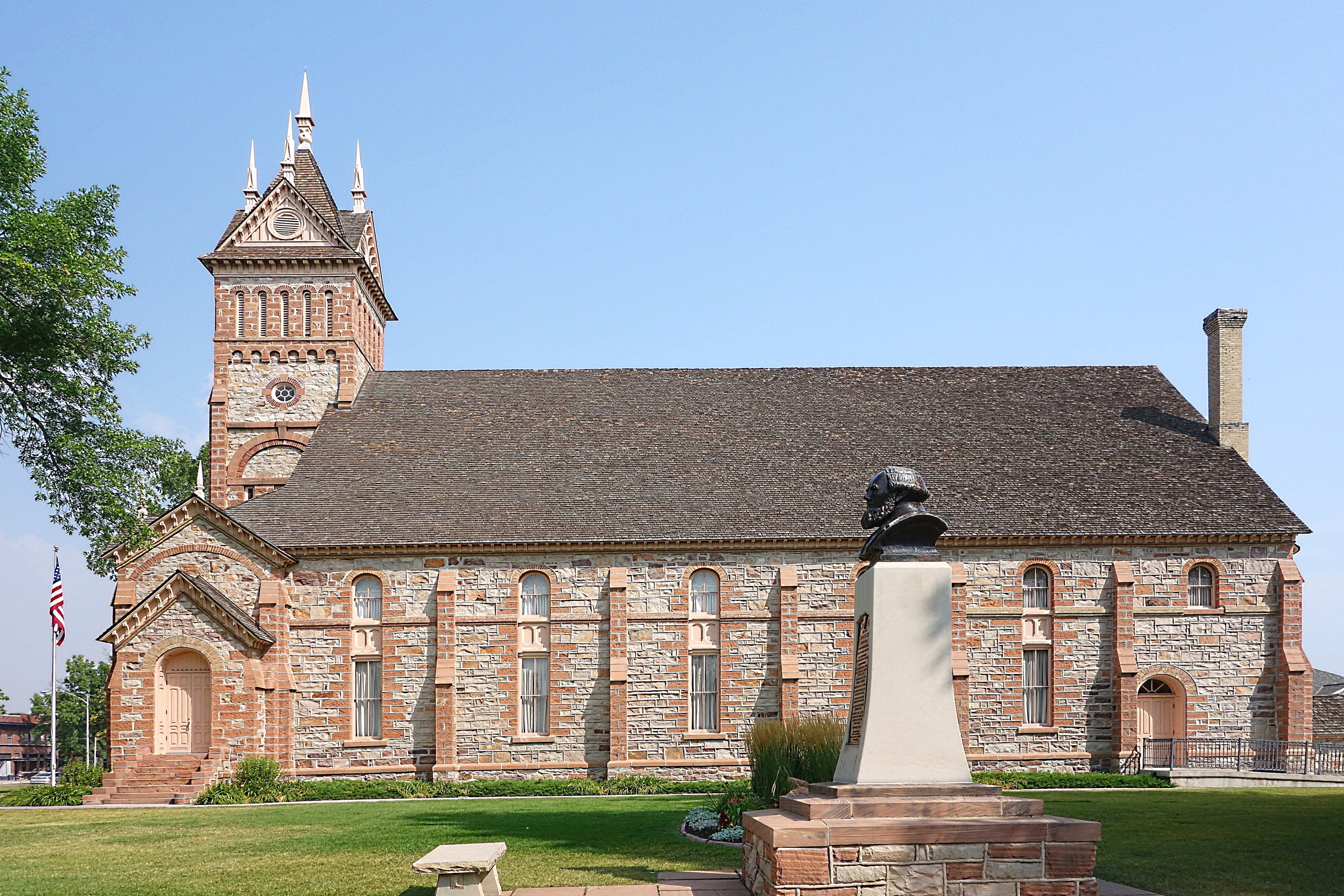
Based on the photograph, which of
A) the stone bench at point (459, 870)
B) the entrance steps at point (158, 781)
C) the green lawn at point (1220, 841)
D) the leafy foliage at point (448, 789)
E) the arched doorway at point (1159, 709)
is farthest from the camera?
the arched doorway at point (1159, 709)

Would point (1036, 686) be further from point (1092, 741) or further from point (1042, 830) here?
point (1042, 830)

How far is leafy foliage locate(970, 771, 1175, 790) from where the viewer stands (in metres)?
29.5

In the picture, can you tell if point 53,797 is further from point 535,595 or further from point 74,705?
point 74,705

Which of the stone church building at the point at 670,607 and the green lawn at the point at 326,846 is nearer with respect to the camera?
the green lawn at the point at 326,846

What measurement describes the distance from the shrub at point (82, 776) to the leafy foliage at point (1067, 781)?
22.2 m

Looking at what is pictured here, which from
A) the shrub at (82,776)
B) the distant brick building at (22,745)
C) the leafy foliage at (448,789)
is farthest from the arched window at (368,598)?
the distant brick building at (22,745)

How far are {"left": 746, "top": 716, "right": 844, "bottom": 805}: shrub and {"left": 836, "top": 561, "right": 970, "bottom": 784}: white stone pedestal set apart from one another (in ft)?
17.5

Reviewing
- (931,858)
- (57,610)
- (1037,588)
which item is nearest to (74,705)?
(57,610)

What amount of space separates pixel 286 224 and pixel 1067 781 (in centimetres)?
2899

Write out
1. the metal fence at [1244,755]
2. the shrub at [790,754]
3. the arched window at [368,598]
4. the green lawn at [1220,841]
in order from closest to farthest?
the green lawn at [1220,841], the shrub at [790,754], the metal fence at [1244,755], the arched window at [368,598]

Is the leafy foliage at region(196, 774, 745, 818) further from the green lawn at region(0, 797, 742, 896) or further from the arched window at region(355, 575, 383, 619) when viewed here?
the arched window at region(355, 575, 383, 619)

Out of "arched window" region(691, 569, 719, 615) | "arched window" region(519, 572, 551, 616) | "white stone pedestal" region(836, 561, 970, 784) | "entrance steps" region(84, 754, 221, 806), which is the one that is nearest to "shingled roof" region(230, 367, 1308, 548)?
"arched window" region(691, 569, 719, 615)

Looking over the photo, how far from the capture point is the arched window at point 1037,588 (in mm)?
33000

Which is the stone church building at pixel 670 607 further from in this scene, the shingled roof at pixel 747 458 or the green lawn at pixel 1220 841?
the green lawn at pixel 1220 841
